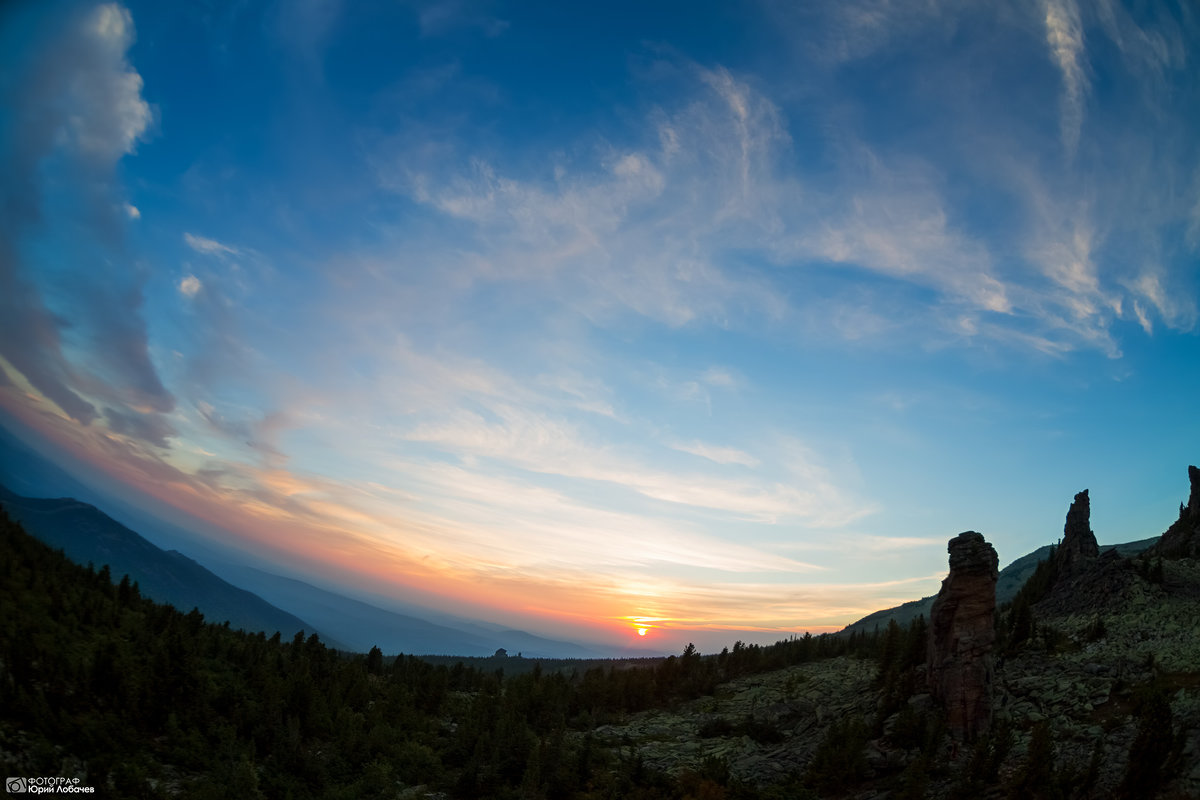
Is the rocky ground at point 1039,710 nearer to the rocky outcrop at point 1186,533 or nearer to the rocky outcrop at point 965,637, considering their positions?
the rocky outcrop at point 965,637

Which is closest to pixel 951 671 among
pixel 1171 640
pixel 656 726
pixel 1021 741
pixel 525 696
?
pixel 1021 741

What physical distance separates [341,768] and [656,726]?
1004 inches

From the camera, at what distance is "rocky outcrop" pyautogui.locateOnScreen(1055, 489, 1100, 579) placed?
5891cm

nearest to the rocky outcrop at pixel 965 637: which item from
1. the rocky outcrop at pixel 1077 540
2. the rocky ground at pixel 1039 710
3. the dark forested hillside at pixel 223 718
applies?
the rocky ground at pixel 1039 710

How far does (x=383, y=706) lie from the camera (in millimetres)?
47281

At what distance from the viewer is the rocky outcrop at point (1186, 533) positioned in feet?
181

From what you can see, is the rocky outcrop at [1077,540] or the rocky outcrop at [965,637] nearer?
the rocky outcrop at [965,637]

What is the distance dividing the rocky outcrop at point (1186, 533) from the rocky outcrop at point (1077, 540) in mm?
5315

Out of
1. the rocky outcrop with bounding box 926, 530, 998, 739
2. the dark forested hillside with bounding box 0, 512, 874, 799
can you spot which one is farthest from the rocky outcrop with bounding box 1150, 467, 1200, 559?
the dark forested hillside with bounding box 0, 512, 874, 799

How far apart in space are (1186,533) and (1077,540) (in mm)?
12146

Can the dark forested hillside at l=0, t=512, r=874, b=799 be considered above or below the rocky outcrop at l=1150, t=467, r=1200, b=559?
below

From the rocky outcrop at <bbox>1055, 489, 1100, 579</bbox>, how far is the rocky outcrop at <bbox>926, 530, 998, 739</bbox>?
32.0 meters

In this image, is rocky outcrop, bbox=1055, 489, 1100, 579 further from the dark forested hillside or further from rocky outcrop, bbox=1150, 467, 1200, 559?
the dark forested hillside

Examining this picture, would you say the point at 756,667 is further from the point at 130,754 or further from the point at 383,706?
the point at 130,754
